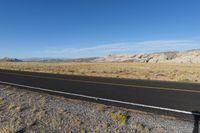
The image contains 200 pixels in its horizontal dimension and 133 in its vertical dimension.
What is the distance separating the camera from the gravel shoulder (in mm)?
5051

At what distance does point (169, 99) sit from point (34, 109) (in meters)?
5.41

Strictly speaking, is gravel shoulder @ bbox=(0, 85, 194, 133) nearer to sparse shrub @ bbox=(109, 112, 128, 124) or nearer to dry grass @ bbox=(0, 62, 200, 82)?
sparse shrub @ bbox=(109, 112, 128, 124)

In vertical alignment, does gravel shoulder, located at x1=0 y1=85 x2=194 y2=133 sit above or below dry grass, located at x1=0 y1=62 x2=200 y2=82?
above

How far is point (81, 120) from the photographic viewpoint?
577 cm

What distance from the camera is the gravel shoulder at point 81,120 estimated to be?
5051 mm

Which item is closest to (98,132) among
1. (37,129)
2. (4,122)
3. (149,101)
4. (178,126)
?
(37,129)

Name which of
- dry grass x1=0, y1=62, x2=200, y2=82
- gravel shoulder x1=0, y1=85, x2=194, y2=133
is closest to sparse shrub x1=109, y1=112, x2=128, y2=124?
gravel shoulder x1=0, y1=85, x2=194, y2=133

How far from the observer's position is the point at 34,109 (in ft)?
22.8

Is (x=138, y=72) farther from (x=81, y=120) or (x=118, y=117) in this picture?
(x=81, y=120)

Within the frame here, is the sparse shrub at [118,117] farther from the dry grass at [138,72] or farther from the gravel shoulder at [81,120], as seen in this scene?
the dry grass at [138,72]

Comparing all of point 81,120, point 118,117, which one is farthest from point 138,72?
point 81,120

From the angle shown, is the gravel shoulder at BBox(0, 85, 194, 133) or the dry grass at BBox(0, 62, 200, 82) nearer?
the gravel shoulder at BBox(0, 85, 194, 133)

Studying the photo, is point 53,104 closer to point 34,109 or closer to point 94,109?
point 34,109

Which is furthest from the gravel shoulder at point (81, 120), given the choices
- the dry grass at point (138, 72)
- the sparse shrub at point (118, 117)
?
the dry grass at point (138, 72)
